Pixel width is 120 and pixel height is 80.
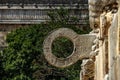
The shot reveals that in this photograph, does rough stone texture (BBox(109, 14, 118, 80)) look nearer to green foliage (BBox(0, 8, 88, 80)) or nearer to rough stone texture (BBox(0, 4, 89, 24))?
green foliage (BBox(0, 8, 88, 80))

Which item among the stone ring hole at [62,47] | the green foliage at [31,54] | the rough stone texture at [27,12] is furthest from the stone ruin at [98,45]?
the rough stone texture at [27,12]

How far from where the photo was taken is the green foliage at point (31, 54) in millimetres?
43562

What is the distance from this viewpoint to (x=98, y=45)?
11070 millimetres

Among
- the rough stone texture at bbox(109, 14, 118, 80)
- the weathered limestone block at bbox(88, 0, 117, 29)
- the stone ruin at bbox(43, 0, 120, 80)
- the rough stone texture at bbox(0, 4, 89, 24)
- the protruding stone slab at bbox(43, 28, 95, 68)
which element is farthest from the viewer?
the rough stone texture at bbox(0, 4, 89, 24)

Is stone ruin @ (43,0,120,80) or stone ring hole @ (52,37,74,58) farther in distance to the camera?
stone ring hole @ (52,37,74,58)

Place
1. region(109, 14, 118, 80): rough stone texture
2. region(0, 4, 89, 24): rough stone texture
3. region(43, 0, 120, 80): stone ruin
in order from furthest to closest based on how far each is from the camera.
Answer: region(0, 4, 89, 24): rough stone texture
region(43, 0, 120, 80): stone ruin
region(109, 14, 118, 80): rough stone texture

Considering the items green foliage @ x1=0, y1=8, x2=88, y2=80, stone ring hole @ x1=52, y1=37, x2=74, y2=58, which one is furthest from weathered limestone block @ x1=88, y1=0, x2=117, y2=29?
stone ring hole @ x1=52, y1=37, x2=74, y2=58

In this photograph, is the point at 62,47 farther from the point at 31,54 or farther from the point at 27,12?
the point at 27,12

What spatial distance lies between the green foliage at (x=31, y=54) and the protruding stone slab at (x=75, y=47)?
2915 cm

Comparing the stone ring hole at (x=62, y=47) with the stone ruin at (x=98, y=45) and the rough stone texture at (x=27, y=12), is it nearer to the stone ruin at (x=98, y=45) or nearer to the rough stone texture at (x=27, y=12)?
the rough stone texture at (x=27, y=12)

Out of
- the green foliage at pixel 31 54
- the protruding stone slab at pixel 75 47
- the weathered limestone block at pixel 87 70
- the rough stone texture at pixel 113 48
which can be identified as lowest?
the green foliage at pixel 31 54

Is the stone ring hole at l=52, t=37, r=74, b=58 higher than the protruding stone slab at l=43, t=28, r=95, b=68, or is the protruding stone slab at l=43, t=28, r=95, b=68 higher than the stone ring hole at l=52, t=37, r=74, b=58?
the protruding stone slab at l=43, t=28, r=95, b=68

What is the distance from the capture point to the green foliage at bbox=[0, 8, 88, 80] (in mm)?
43562

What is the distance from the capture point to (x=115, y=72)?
313 inches
